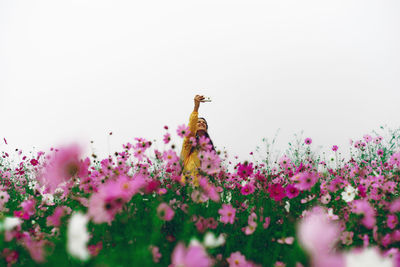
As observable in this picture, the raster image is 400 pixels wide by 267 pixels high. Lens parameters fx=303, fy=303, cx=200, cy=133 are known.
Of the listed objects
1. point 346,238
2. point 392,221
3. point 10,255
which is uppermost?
point 392,221

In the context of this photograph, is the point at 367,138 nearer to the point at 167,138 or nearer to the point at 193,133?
the point at 193,133

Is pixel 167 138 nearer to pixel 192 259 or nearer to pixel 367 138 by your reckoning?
pixel 192 259

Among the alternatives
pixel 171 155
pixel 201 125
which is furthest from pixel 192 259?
pixel 201 125

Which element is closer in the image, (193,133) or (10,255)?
(10,255)

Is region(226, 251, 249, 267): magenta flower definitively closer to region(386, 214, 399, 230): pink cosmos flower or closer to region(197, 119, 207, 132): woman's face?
region(386, 214, 399, 230): pink cosmos flower

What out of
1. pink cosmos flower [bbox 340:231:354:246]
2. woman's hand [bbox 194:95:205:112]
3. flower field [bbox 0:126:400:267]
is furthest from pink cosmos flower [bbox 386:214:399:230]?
woman's hand [bbox 194:95:205:112]

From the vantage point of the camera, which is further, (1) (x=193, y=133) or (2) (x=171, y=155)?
(1) (x=193, y=133)

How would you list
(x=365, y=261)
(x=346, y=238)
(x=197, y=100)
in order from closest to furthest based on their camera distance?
(x=365, y=261) → (x=346, y=238) → (x=197, y=100)

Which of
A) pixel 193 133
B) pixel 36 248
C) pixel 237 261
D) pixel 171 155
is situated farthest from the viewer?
pixel 193 133

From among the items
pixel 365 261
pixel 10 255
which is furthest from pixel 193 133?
pixel 365 261

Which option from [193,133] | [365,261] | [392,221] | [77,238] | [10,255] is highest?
[193,133]

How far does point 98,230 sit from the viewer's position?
1.86 m

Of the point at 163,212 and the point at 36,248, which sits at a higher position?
the point at 163,212

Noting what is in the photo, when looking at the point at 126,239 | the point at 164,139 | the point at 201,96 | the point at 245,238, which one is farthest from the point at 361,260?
the point at 201,96
